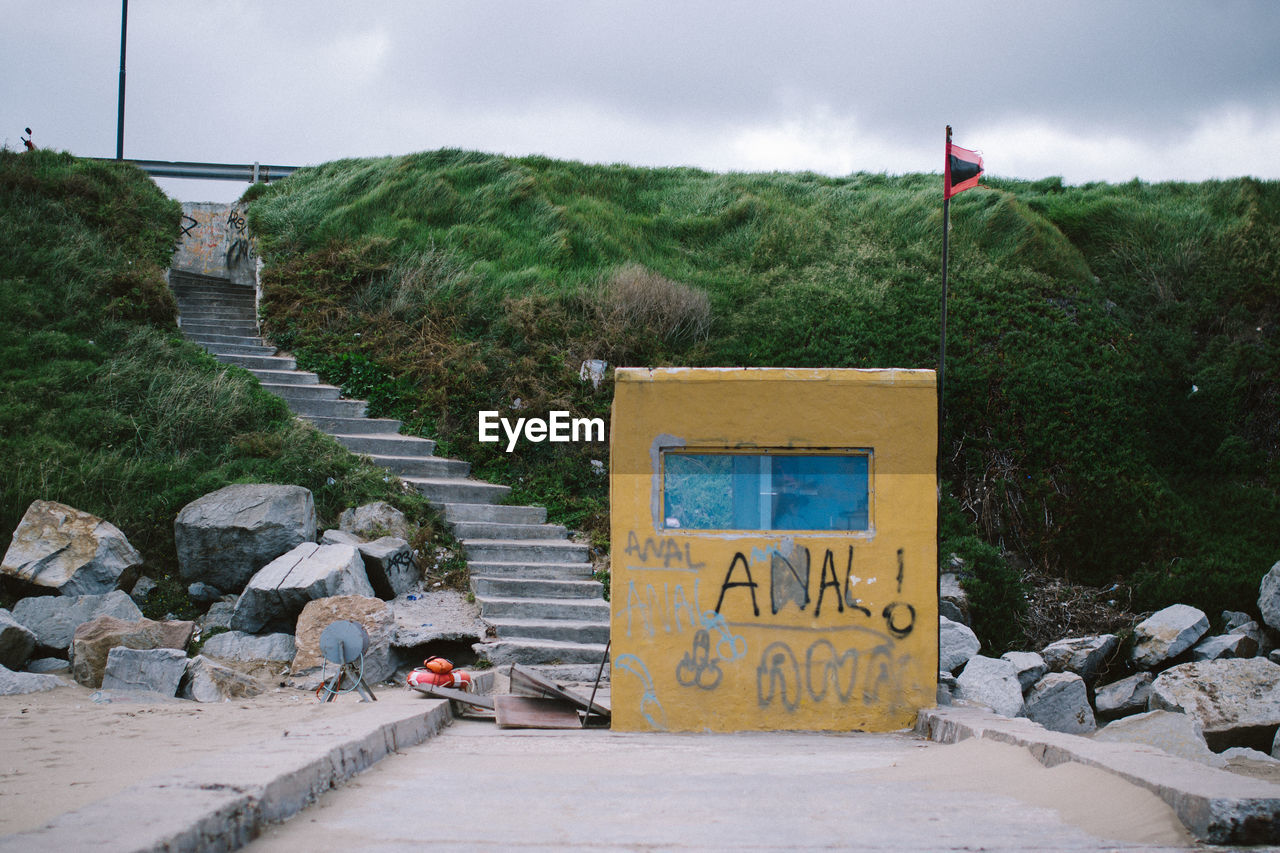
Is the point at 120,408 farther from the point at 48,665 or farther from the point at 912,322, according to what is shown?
the point at 912,322

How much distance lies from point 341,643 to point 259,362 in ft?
32.1

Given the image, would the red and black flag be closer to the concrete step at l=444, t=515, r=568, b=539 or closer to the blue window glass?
the blue window glass

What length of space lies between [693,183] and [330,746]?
2205cm

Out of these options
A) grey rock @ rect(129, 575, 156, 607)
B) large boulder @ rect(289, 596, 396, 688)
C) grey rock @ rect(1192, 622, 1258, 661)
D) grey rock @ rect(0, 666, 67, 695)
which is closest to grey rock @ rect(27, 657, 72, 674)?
grey rock @ rect(0, 666, 67, 695)

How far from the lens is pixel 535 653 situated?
32.8 ft

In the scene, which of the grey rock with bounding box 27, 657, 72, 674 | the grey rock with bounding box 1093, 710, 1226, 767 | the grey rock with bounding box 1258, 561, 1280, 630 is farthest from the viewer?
the grey rock with bounding box 1258, 561, 1280, 630

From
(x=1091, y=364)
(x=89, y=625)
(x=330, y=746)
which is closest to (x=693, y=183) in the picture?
(x=1091, y=364)

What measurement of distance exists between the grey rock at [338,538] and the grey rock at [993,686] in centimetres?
722

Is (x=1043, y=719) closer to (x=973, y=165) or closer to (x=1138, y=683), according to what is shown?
(x=1138, y=683)

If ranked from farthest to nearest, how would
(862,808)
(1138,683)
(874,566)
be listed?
(1138,683)
(874,566)
(862,808)

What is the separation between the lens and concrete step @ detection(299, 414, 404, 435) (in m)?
13.9

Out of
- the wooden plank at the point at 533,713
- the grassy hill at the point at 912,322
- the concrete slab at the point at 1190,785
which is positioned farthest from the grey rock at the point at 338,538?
the concrete slab at the point at 1190,785

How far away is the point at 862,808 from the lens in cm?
357

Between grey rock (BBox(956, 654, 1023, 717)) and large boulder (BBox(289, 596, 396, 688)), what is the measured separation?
5.99 m
